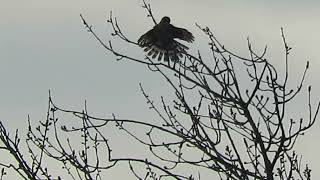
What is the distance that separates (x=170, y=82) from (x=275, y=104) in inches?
37.5

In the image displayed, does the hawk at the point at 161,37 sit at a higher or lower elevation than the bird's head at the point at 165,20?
lower

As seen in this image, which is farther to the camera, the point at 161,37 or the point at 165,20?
the point at 165,20

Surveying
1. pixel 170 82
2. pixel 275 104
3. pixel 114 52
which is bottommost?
pixel 275 104

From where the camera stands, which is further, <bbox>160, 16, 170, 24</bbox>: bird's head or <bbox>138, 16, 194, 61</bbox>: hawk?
<bbox>160, 16, 170, 24</bbox>: bird's head

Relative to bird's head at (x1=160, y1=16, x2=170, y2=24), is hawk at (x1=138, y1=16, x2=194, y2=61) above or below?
below

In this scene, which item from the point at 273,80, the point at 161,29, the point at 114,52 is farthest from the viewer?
the point at 161,29

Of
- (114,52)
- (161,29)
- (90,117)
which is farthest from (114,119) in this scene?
(161,29)

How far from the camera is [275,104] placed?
685 cm

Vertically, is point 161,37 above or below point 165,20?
below

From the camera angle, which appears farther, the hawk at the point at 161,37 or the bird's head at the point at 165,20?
the bird's head at the point at 165,20

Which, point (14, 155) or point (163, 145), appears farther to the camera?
point (163, 145)

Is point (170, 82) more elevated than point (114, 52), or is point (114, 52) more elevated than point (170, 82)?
point (114, 52)

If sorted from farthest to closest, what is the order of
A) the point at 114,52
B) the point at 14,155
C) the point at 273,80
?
1. the point at 114,52
2. the point at 273,80
3. the point at 14,155

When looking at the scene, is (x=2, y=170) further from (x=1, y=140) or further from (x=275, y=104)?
(x=275, y=104)
